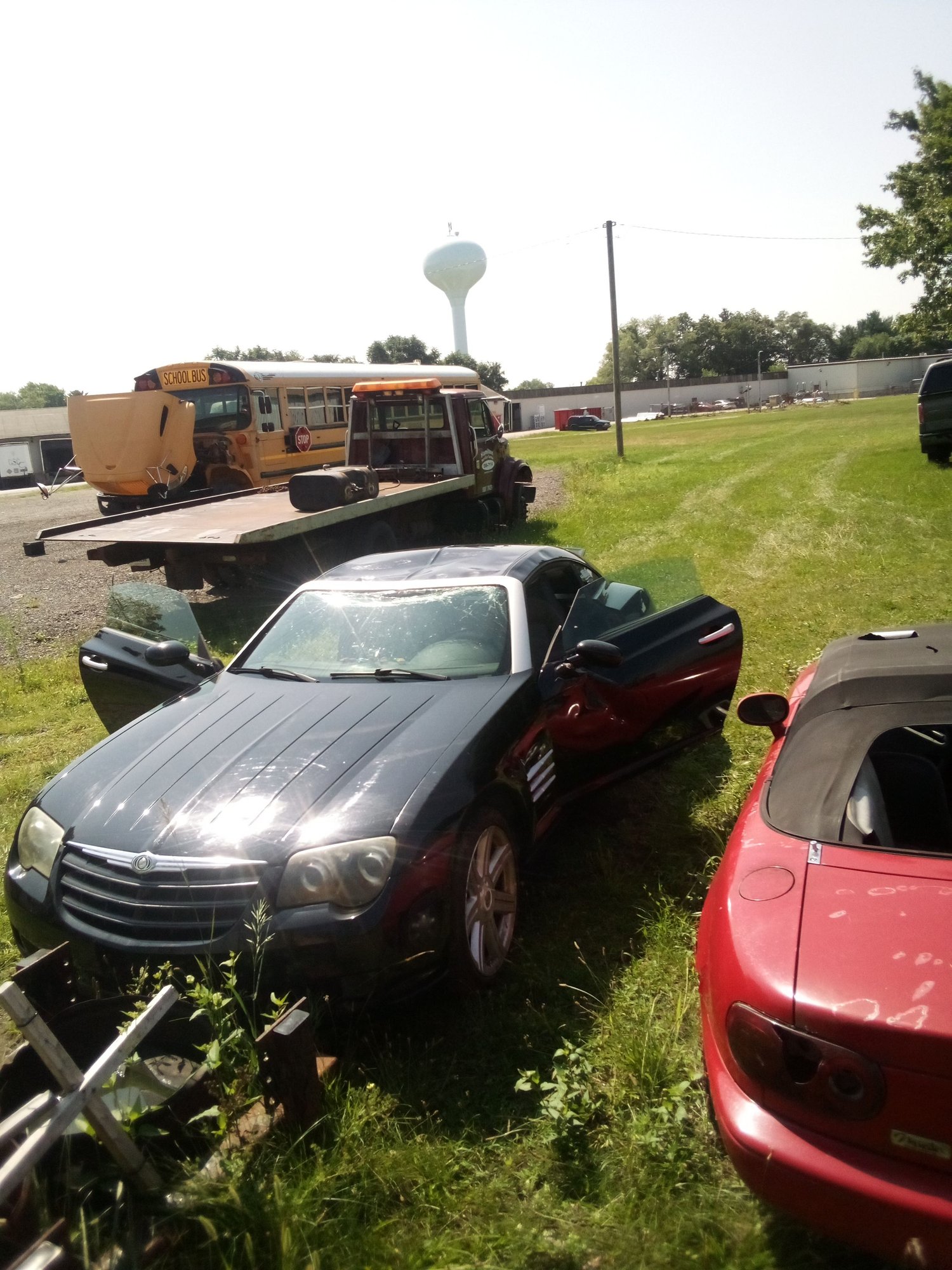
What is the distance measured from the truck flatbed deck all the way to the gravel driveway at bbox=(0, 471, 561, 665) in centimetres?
121

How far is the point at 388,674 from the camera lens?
4074 millimetres

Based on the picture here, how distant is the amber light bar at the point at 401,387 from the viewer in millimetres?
12898

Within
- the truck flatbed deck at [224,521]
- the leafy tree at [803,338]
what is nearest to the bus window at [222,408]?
the truck flatbed deck at [224,521]

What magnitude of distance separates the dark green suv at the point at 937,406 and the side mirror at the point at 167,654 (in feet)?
56.0

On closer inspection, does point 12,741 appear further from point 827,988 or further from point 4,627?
point 827,988

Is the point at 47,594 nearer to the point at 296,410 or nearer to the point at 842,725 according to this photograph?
the point at 296,410

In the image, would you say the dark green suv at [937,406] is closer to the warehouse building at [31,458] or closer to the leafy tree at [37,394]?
the warehouse building at [31,458]

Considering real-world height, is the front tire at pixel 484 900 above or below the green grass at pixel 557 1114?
above

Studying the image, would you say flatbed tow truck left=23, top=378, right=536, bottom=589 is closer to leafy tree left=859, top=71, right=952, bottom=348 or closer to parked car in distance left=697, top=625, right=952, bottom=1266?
parked car in distance left=697, top=625, right=952, bottom=1266

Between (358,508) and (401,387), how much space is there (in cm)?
332

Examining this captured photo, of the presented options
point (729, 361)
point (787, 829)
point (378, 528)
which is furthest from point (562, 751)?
point (729, 361)

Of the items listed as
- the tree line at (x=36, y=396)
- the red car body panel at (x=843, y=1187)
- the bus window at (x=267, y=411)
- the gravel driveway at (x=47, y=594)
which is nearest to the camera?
the red car body panel at (x=843, y=1187)

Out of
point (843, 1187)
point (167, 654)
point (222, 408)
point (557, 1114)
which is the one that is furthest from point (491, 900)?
point (222, 408)

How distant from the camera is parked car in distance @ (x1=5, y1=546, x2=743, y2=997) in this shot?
115 inches
